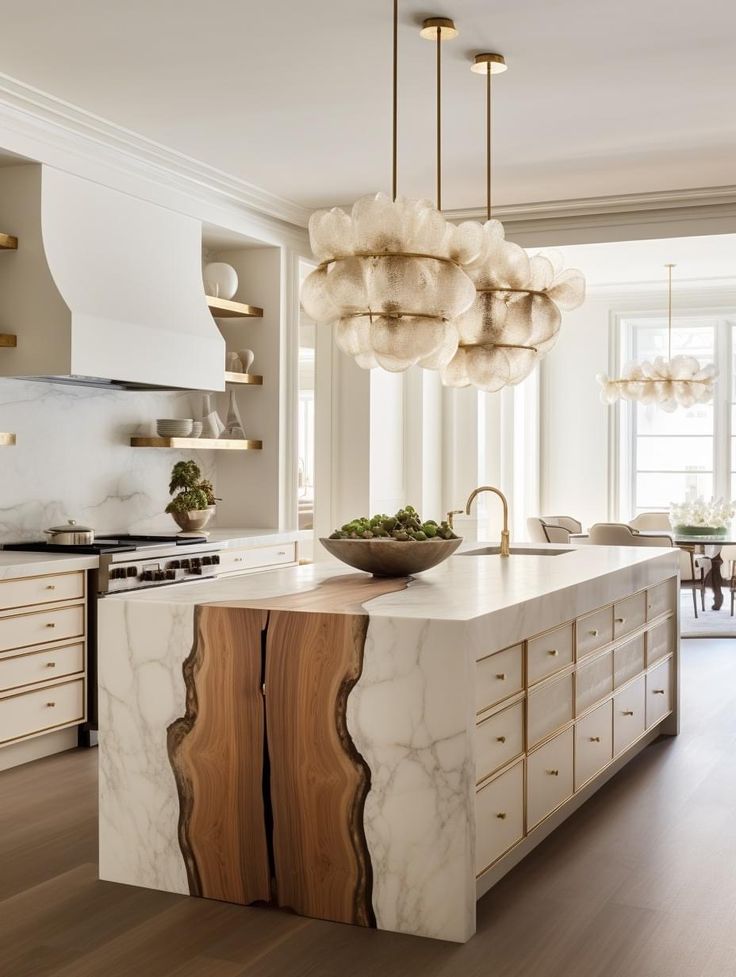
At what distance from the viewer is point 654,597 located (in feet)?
15.7

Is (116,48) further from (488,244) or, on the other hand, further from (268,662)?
(268,662)

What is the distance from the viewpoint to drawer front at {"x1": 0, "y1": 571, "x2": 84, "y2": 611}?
4379 millimetres

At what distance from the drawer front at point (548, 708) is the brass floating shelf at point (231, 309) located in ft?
11.5

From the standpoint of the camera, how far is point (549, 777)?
11.4 ft

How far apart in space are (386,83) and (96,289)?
162 cm

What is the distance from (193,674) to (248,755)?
27 cm

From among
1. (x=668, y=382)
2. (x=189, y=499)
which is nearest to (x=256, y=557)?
(x=189, y=499)

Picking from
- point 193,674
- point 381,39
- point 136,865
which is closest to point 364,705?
point 193,674

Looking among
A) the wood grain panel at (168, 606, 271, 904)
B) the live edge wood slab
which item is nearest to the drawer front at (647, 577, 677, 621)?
the live edge wood slab

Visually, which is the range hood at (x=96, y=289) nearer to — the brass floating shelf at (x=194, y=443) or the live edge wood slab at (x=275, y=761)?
the brass floating shelf at (x=194, y=443)

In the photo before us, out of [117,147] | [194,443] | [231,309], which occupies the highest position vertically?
[117,147]

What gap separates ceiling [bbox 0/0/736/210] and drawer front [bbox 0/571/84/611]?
205 centimetres

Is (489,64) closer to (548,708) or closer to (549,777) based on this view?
(548,708)

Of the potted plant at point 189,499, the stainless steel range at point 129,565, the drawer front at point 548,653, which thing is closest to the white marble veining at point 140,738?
the drawer front at point 548,653
